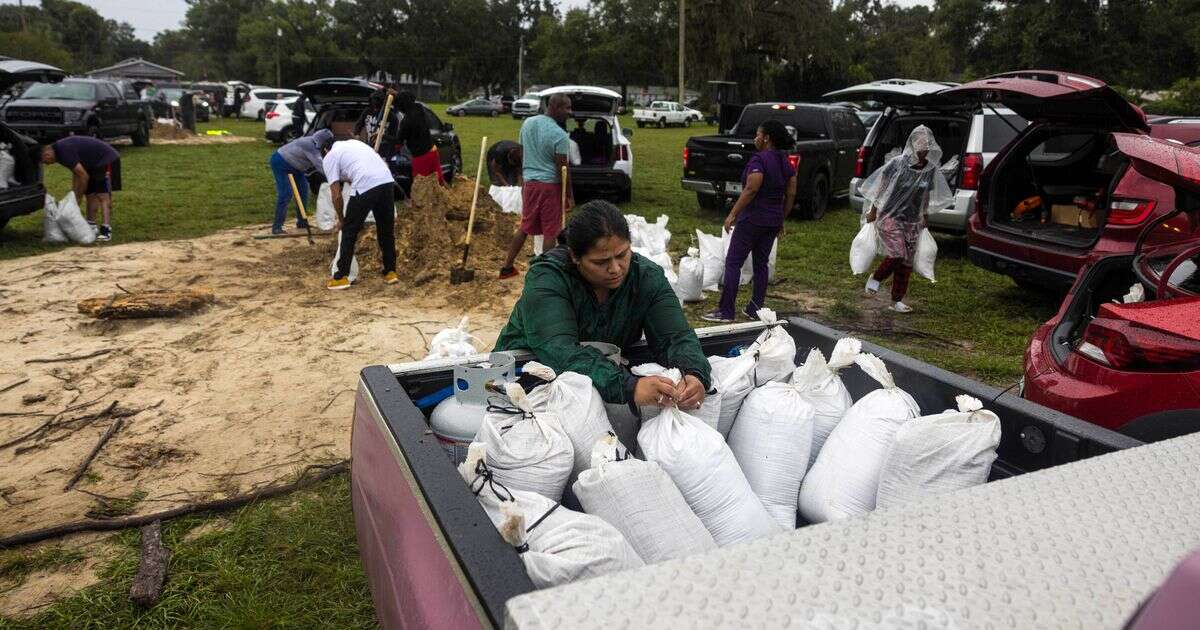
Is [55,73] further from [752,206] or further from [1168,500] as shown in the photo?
[1168,500]

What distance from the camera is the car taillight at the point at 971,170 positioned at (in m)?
8.00

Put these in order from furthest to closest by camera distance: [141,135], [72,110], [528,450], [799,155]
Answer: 1. [141,135]
2. [72,110]
3. [799,155]
4. [528,450]

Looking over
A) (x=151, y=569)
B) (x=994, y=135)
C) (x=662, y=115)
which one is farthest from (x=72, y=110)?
(x=662, y=115)

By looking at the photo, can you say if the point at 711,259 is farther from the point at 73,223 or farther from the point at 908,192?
the point at 73,223

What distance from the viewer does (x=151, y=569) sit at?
284cm

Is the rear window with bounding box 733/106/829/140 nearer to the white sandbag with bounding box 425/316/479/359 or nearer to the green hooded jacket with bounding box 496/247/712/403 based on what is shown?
the white sandbag with bounding box 425/316/479/359

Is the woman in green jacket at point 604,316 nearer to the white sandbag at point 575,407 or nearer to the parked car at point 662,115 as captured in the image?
the white sandbag at point 575,407

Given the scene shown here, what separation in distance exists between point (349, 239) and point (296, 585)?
4.71 metres

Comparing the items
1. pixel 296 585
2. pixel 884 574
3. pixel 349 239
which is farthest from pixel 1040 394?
pixel 349 239

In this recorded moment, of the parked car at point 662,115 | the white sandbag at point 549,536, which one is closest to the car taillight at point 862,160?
the white sandbag at point 549,536

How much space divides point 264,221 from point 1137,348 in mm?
10382

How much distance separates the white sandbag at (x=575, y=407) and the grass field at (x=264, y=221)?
1.20m

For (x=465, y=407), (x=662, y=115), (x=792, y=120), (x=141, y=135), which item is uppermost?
(x=662, y=115)

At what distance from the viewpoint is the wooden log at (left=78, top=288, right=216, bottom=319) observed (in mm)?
5887
